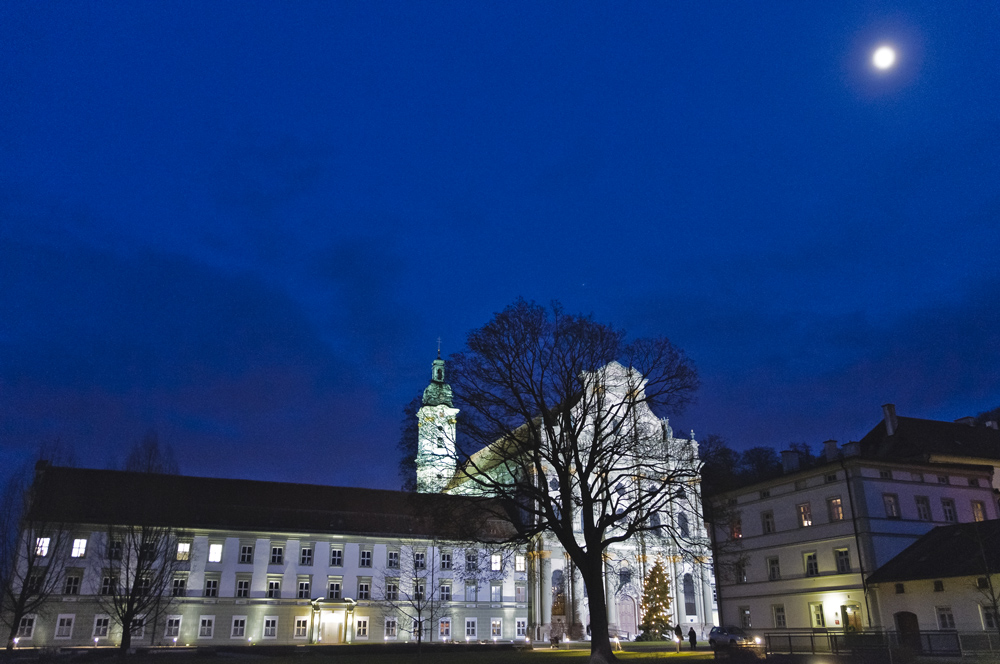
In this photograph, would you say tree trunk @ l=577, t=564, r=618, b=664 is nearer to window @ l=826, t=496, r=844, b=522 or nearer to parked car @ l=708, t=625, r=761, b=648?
parked car @ l=708, t=625, r=761, b=648

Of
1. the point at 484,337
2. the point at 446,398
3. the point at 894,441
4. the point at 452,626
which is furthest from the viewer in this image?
the point at 452,626

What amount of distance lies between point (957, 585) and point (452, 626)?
3766cm

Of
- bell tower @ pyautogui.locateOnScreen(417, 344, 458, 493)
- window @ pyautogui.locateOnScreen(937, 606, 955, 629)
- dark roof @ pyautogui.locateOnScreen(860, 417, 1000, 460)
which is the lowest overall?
window @ pyautogui.locateOnScreen(937, 606, 955, 629)

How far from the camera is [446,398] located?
33031 millimetres

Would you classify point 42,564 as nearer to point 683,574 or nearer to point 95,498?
point 95,498

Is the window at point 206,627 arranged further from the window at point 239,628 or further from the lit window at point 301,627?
the lit window at point 301,627

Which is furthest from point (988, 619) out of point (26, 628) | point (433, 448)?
point (26, 628)

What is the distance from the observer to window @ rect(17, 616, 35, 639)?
153ft

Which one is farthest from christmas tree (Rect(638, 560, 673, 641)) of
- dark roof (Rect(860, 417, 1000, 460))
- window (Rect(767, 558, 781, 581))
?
dark roof (Rect(860, 417, 1000, 460))

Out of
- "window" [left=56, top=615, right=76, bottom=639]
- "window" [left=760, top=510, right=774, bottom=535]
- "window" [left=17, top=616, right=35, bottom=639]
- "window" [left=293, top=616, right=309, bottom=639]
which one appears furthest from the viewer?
"window" [left=293, top=616, right=309, bottom=639]

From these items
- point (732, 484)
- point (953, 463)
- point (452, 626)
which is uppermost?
point (953, 463)

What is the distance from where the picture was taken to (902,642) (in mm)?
26625

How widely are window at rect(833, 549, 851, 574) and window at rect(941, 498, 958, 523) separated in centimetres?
696

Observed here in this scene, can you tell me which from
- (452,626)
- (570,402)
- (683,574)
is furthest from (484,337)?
(683,574)
